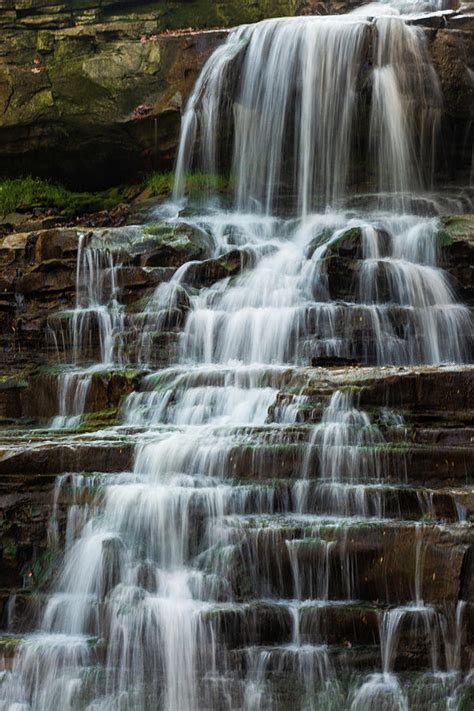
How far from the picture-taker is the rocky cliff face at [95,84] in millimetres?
16578

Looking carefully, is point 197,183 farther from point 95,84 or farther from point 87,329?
Answer: point 87,329

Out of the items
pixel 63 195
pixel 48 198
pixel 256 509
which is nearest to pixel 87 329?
pixel 256 509

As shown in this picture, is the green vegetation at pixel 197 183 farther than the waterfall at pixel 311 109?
Yes

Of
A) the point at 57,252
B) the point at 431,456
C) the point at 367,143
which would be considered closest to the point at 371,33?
the point at 367,143

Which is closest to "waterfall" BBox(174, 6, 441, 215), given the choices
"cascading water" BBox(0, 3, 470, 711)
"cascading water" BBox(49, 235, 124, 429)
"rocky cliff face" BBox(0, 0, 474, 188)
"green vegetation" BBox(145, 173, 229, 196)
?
"green vegetation" BBox(145, 173, 229, 196)

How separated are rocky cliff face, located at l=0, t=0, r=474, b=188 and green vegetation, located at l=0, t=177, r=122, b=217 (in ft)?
1.05

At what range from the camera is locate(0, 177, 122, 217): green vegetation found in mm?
16980

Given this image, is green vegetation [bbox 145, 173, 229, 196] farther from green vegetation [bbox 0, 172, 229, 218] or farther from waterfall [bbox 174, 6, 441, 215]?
waterfall [bbox 174, 6, 441, 215]

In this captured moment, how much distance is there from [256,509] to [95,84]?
11378mm

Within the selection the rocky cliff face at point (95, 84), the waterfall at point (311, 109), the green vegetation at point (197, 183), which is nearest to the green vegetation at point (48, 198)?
the rocky cliff face at point (95, 84)

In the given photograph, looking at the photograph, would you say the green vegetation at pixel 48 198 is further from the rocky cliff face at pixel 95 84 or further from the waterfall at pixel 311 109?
the waterfall at pixel 311 109

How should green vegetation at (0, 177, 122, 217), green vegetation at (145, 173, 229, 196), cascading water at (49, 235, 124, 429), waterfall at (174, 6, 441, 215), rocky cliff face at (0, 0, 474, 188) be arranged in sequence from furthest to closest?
1. green vegetation at (0, 177, 122, 217)
2. rocky cliff face at (0, 0, 474, 188)
3. green vegetation at (145, 173, 229, 196)
4. waterfall at (174, 6, 441, 215)
5. cascading water at (49, 235, 124, 429)

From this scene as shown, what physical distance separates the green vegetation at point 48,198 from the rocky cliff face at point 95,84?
1.05 ft

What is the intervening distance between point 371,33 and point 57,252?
6.26 m
